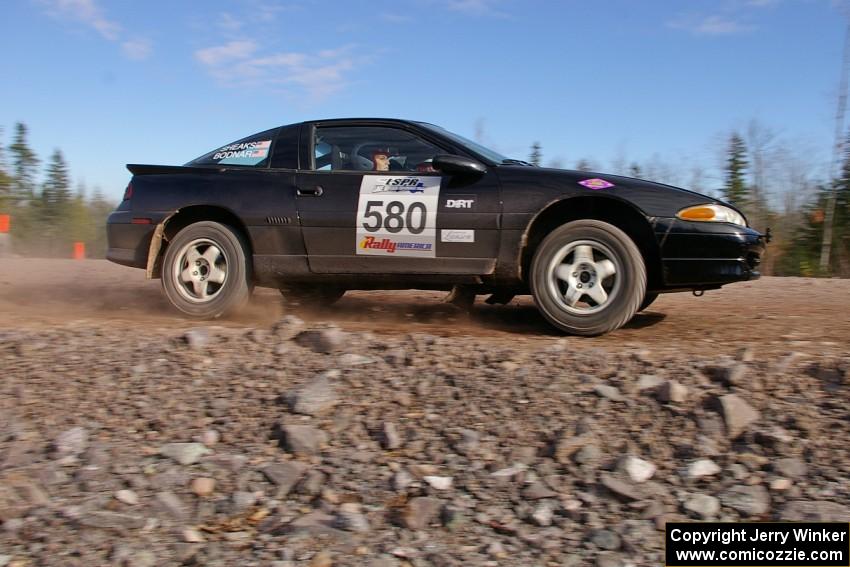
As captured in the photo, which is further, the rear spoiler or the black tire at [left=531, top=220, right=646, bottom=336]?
the rear spoiler

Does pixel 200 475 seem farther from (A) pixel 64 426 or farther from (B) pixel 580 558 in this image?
(B) pixel 580 558

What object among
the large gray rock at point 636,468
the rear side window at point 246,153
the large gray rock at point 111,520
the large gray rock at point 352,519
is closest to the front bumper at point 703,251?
the large gray rock at point 636,468

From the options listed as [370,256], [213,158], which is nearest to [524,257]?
[370,256]

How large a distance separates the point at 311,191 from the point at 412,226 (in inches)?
31.3

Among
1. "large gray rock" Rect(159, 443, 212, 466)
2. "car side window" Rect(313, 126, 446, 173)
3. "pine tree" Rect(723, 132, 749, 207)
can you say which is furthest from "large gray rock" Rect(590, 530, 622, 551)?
"pine tree" Rect(723, 132, 749, 207)

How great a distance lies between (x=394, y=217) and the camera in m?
4.99

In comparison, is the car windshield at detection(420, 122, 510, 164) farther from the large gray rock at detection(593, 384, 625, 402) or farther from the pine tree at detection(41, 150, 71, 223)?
the pine tree at detection(41, 150, 71, 223)

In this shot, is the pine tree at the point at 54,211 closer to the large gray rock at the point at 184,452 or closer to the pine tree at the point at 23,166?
the pine tree at the point at 23,166

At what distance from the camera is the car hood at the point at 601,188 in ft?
15.3

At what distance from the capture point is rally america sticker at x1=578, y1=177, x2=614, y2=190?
4730mm

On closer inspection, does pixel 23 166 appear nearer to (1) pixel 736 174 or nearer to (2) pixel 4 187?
(2) pixel 4 187

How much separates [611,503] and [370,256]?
2.63 metres

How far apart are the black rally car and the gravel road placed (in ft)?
1.52

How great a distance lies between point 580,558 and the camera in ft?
8.77
